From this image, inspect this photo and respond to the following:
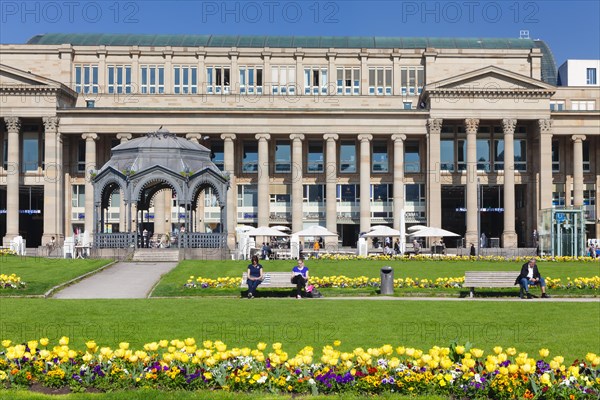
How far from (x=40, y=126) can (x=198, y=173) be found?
42.1 m

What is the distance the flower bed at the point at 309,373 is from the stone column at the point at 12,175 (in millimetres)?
74063

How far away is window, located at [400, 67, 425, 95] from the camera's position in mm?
97188

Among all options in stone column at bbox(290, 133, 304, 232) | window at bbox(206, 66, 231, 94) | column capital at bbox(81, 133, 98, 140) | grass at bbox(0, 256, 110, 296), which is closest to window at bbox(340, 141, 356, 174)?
stone column at bbox(290, 133, 304, 232)

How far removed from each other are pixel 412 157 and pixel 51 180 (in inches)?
1571

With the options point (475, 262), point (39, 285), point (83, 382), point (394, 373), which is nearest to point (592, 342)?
point (394, 373)

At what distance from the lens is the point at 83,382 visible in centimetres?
1407

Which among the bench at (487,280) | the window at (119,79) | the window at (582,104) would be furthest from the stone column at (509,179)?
the bench at (487,280)

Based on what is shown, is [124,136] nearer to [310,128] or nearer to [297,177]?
[297,177]

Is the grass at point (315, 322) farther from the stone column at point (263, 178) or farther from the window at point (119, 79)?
the window at point (119, 79)

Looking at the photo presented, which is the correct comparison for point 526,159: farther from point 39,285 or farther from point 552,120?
point 39,285

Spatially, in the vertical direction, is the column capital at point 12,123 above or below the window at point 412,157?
above

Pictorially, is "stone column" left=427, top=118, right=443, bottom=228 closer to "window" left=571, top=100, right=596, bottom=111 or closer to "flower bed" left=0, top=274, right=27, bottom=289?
"window" left=571, top=100, right=596, bottom=111

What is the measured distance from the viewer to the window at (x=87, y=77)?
312 ft

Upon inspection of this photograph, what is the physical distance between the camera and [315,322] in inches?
903
